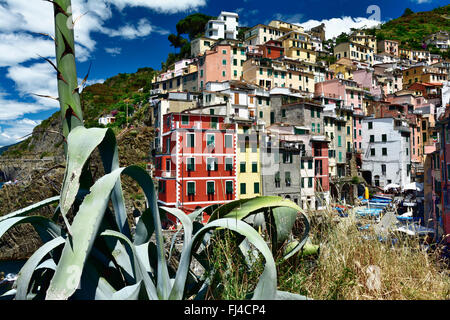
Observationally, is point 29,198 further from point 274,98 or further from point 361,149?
point 361,149

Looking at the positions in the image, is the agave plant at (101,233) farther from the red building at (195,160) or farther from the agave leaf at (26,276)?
the red building at (195,160)

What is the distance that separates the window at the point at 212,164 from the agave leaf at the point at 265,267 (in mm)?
21734

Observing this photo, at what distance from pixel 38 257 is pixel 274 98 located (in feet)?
116

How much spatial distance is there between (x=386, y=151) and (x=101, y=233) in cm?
4147

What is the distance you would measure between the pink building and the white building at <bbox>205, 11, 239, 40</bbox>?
42.7 ft

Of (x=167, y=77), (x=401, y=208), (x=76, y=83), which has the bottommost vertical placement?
(x=401, y=208)

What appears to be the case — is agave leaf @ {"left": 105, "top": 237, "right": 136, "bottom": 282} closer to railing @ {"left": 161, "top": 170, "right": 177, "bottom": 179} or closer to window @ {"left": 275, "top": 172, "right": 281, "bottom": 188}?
railing @ {"left": 161, "top": 170, "right": 177, "bottom": 179}

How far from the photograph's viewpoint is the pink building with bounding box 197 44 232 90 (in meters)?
42.5

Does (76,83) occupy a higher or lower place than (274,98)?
lower

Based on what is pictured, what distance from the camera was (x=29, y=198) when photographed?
31.7 m

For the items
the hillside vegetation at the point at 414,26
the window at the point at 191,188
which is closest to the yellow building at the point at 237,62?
the window at the point at 191,188

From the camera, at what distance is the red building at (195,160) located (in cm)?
2306

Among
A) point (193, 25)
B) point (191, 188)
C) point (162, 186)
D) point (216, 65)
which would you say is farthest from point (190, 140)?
point (193, 25)
